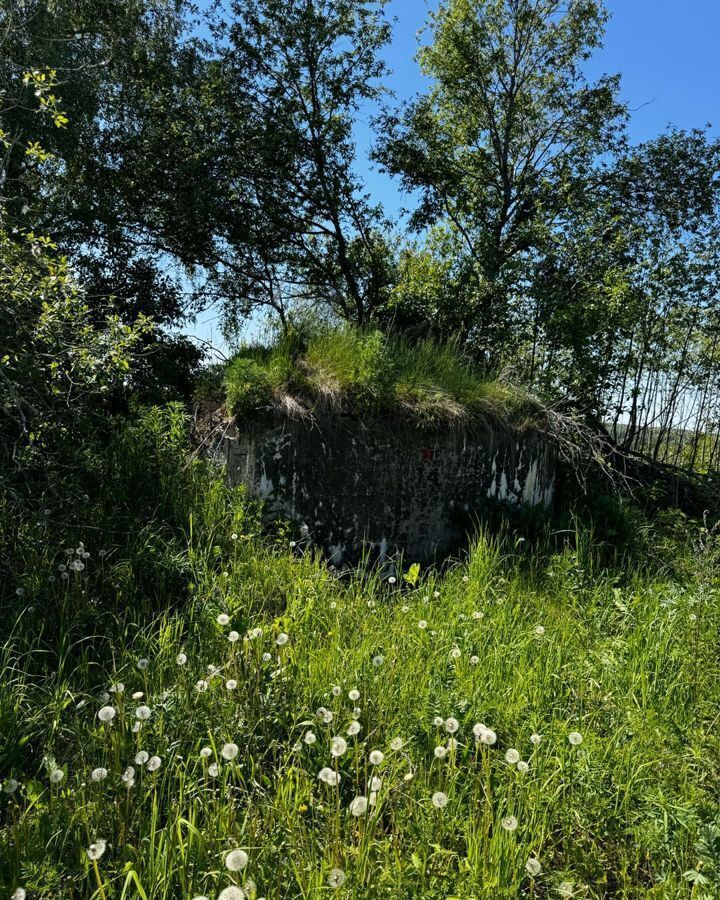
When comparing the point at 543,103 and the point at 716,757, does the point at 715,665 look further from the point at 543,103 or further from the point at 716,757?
the point at 543,103

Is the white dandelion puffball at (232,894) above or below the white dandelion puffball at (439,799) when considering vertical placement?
below

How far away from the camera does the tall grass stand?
6.21 ft

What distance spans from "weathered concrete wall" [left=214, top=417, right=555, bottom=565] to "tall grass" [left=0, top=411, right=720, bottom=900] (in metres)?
0.80

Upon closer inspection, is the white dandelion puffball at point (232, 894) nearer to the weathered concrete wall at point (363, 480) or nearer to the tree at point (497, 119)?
the weathered concrete wall at point (363, 480)

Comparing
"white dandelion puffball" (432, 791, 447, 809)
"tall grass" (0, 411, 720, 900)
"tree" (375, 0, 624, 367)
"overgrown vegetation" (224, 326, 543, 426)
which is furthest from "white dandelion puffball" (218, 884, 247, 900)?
"tree" (375, 0, 624, 367)

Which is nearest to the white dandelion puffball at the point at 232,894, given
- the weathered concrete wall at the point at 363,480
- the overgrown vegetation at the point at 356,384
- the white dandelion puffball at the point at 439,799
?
the white dandelion puffball at the point at 439,799

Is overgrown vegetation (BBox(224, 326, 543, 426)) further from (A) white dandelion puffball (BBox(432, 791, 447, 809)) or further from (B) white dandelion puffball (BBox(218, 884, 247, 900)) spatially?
(B) white dandelion puffball (BBox(218, 884, 247, 900))

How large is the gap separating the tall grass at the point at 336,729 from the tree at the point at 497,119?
6.91 metres

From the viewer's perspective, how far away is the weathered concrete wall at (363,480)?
5008 millimetres

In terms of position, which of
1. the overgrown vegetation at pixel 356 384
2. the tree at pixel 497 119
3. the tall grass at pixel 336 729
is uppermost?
the tree at pixel 497 119

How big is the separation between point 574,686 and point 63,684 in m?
2.41

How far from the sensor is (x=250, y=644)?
2863 mm

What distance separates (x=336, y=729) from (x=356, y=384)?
3.11 metres

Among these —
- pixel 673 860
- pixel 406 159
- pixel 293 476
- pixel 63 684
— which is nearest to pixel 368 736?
pixel 673 860
